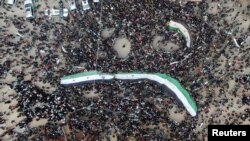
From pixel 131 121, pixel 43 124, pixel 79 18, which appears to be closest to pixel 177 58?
pixel 131 121

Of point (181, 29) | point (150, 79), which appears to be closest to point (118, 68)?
point (150, 79)

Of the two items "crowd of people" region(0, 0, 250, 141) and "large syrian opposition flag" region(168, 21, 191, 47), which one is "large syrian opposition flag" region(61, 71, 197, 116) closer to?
"crowd of people" region(0, 0, 250, 141)

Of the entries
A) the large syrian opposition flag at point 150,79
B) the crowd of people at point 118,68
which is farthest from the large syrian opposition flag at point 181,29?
the large syrian opposition flag at point 150,79

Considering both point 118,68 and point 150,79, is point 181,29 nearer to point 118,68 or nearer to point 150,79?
point 150,79

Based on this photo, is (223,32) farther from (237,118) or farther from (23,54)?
(23,54)

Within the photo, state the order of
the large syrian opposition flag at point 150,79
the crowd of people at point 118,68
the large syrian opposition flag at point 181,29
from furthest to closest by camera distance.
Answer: the large syrian opposition flag at point 181,29
the large syrian opposition flag at point 150,79
the crowd of people at point 118,68

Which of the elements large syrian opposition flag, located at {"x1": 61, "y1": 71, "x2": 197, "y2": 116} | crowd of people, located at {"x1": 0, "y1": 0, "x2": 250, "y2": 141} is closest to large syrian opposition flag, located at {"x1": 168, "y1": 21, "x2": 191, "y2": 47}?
crowd of people, located at {"x1": 0, "y1": 0, "x2": 250, "y2": 141}

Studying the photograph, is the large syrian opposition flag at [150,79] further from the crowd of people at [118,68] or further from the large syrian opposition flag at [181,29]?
the large syrian opposition flag at [181,29]
